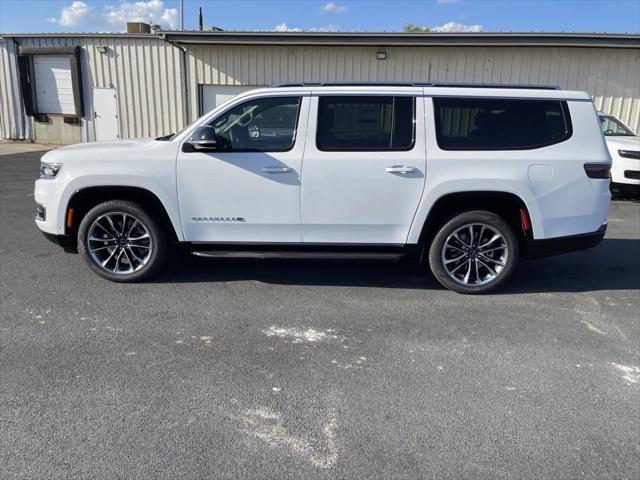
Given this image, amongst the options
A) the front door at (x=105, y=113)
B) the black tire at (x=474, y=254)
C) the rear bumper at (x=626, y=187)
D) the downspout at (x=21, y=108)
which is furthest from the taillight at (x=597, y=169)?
the downspout at (x=21, y=108)

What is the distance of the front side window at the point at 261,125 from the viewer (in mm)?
4754

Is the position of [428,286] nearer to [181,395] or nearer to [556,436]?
[556,436]

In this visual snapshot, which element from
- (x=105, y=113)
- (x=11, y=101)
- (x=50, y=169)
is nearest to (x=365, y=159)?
(x=50, y=169)

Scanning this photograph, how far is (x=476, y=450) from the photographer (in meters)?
2.72

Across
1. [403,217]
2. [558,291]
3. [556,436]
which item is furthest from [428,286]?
[556,436]

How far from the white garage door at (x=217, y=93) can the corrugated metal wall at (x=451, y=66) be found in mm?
171

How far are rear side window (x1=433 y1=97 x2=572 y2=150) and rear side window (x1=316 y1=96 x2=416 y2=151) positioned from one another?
30 cm

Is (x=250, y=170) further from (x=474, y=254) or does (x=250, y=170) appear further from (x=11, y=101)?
(x=11, y=101)

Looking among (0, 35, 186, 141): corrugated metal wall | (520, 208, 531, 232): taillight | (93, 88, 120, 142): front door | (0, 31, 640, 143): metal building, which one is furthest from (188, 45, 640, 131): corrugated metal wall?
(520, 208, 531, 232): taillight

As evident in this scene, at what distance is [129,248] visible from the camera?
5078 mm

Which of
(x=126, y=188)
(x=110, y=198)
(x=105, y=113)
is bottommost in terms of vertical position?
(x=110, y=198)

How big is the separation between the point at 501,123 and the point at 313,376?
9.71 ft

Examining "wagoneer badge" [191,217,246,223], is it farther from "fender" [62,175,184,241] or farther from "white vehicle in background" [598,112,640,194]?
"white vehicle in background" [598,112,640,194]

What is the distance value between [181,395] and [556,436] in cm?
219
